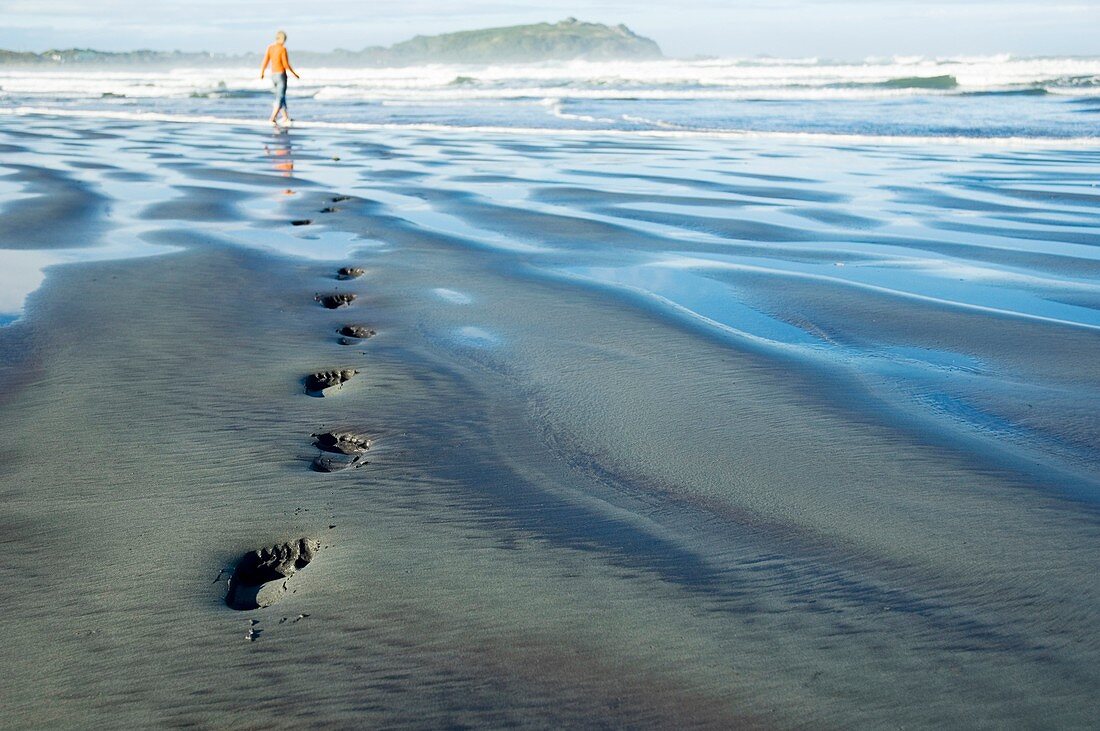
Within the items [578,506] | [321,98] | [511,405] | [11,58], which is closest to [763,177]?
[511,405]

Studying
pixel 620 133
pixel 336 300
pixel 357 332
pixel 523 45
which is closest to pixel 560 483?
pixel 357 332

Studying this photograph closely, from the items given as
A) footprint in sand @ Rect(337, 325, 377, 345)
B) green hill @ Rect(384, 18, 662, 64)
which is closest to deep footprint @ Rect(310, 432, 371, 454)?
footprint in sand @ Rect(337, 325, 377, 345)

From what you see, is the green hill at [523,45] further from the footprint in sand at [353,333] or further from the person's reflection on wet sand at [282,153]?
the footprint in sand at [353,333]

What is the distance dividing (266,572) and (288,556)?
0.07 m

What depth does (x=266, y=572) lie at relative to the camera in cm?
192

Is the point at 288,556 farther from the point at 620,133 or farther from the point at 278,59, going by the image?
the point at 278,59

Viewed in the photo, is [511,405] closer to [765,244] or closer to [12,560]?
[12,560]

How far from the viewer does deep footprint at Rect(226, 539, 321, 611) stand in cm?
179

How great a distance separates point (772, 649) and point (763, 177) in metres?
7.37

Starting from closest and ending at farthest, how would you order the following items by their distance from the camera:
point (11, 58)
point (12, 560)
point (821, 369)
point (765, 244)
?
point (12, 560), point (821, 369), point (765, 244), point (11, 58)

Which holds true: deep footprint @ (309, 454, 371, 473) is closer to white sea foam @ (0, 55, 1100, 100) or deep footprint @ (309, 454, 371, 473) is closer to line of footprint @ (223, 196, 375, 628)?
line of footprint @ (223, 196, 375, 628)

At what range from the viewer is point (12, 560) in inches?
74.9

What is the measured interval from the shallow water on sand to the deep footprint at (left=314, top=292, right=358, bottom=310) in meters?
0.07

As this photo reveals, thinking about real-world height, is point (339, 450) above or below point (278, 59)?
below
